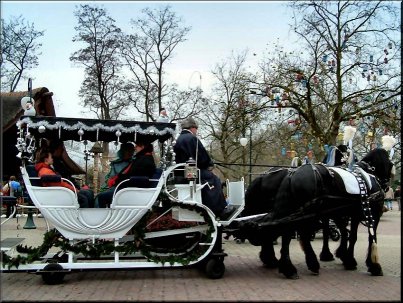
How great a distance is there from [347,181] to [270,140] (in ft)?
85.8

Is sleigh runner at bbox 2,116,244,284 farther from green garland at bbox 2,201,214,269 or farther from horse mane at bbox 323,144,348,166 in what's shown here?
horse mane at bbox 323,144,348,166

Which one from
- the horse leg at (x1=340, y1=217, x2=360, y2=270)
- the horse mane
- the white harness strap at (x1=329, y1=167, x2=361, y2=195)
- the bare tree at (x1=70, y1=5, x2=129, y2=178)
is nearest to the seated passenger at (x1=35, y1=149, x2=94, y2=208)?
the white harness strap at (x1=329, y1=167, x2=361, y2=195)

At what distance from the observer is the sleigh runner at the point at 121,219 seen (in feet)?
25.4

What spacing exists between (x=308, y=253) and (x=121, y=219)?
3240 mm

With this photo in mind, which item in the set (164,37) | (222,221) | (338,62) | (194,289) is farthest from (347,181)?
Result: (164,37)

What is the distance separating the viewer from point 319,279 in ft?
27.1

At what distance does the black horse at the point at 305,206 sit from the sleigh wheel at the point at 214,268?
81 centimetres

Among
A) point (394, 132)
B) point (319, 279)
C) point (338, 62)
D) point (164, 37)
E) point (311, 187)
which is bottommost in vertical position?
point (319, 279)

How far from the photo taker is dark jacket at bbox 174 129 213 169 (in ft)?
27.7

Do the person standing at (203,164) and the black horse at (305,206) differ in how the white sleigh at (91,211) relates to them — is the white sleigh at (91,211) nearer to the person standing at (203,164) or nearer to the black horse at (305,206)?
the person standing at (203,164)

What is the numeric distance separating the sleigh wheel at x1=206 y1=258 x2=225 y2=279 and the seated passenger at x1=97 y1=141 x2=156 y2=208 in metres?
1.73

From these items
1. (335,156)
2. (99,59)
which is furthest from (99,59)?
(335,156)

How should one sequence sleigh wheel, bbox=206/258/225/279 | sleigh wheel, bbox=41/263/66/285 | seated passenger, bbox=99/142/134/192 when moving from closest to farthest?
1. sleigh wheel, bbox=41/263/66/285
2. sleigh wheel, bbox=206/258/225/279
3. seated passenger, bbox=99/142/134/192

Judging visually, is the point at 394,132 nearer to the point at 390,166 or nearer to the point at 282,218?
the point at 390,166
